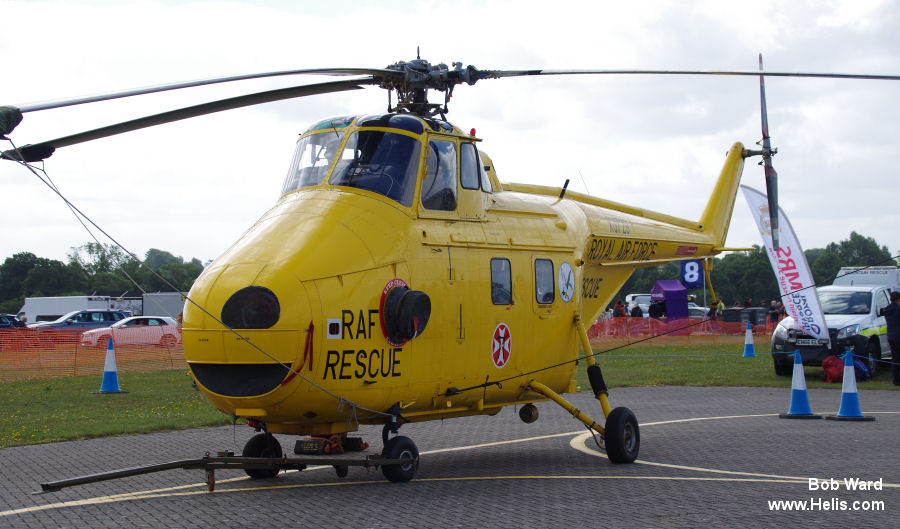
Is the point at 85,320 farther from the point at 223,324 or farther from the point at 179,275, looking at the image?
the point at 223,324

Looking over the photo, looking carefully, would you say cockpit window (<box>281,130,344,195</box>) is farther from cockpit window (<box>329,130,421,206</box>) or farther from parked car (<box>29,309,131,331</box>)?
parked car (<box>29,309,131,331</box>)

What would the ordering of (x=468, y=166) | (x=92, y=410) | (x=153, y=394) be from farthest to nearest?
(x=153, y=394) < (x=92, y=410) < (x=468, y=166)

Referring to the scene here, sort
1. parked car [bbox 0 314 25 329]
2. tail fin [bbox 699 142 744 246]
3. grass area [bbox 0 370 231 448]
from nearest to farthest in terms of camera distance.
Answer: grass area [bbox 0 370 231 448]
tail fin [bbox 699 142 744 246]
parked car [bbox 0 314 25 329]

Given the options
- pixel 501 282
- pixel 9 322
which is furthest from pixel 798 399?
pixel 9 322

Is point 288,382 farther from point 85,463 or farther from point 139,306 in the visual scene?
point 139,306

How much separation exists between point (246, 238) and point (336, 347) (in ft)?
5.23

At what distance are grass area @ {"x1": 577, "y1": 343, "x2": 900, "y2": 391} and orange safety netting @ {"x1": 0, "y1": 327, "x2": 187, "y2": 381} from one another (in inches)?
543

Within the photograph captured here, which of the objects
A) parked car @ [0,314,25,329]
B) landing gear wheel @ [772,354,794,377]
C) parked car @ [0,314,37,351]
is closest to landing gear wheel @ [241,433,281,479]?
landing gear wheel @ [772,354,794,377]

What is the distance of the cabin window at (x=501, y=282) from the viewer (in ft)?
35.1

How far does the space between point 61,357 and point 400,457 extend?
69.9 ft

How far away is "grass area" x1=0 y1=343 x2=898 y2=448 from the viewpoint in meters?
14.5

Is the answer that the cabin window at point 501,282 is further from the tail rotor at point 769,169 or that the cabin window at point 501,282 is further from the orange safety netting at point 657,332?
the orange safety netting at point 657,332

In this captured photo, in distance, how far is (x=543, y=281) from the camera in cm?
1157

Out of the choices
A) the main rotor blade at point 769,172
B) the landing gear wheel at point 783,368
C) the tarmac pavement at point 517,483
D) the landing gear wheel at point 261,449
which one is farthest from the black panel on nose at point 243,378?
the landing gear wheel at point 783,368
